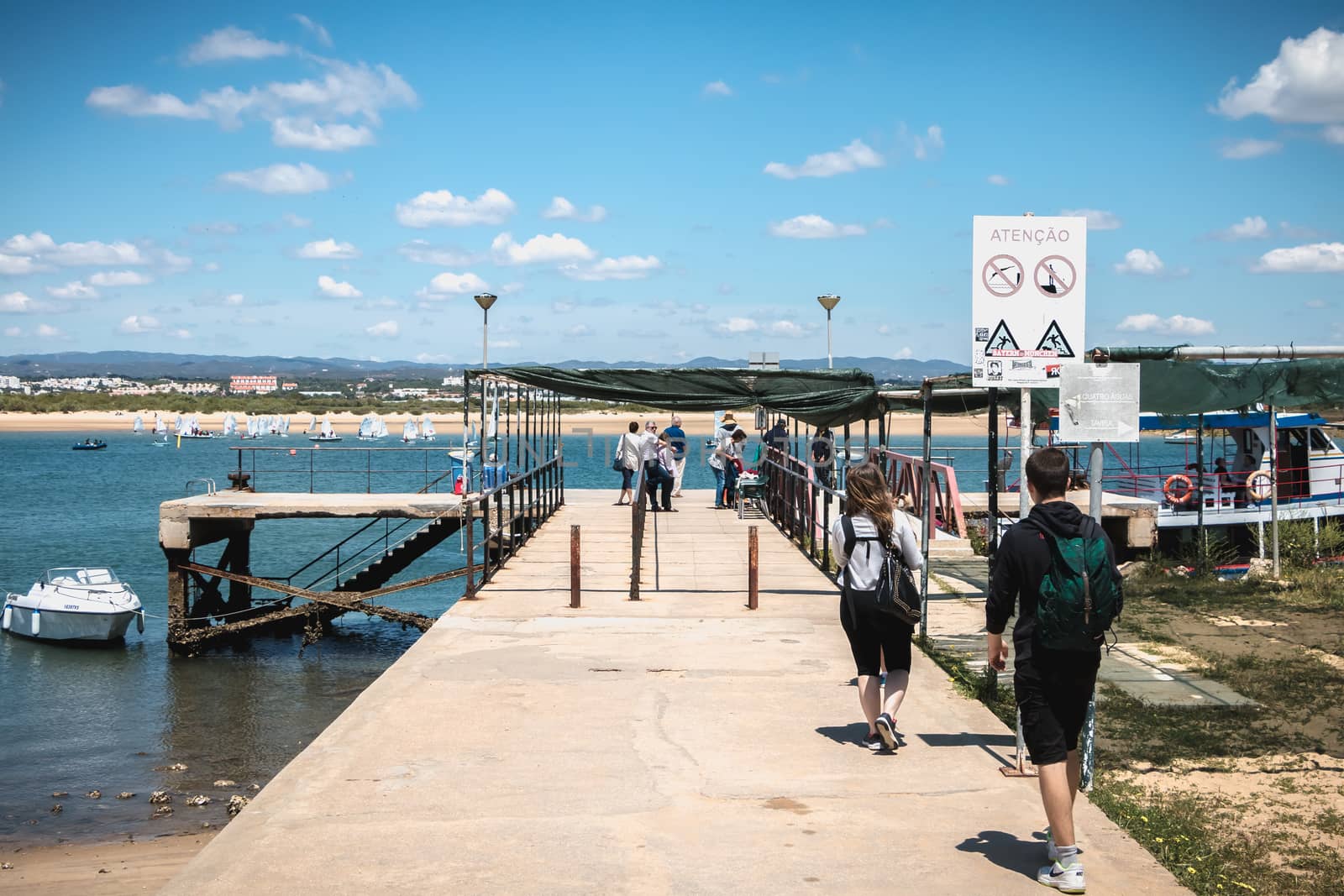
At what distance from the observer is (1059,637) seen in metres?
5.27

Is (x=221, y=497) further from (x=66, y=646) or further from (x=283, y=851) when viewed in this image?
(x=283, y=851)

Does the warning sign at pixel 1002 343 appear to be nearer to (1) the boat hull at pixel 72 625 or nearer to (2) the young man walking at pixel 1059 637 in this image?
(2) the young man walking at pixel 1059 637

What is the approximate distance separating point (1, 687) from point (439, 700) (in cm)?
1345

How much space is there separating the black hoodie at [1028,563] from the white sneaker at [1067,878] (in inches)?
34.3

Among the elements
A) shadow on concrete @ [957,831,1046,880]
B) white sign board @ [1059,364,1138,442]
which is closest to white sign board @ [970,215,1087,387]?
white sign board @ [1059,364,1138,442]

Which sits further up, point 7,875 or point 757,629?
point 757,629

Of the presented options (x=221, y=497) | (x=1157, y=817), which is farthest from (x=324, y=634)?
(x=1157, y=817)

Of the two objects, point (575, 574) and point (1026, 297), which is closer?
point (1026, 297)

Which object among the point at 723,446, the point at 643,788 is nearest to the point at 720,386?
the point at 723,446

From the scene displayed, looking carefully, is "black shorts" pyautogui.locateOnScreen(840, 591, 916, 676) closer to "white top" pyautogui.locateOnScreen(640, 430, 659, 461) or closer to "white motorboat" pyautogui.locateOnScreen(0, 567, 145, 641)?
"white top" pyautogui.locateOnScreen(640, 430, 659, 461)

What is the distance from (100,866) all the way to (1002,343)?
844 centimetres

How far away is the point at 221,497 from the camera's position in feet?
71.2

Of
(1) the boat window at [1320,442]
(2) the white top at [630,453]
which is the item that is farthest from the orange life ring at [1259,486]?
(2) the white top at [630,453]

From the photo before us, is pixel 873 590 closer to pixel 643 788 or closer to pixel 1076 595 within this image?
pixel 643 788
